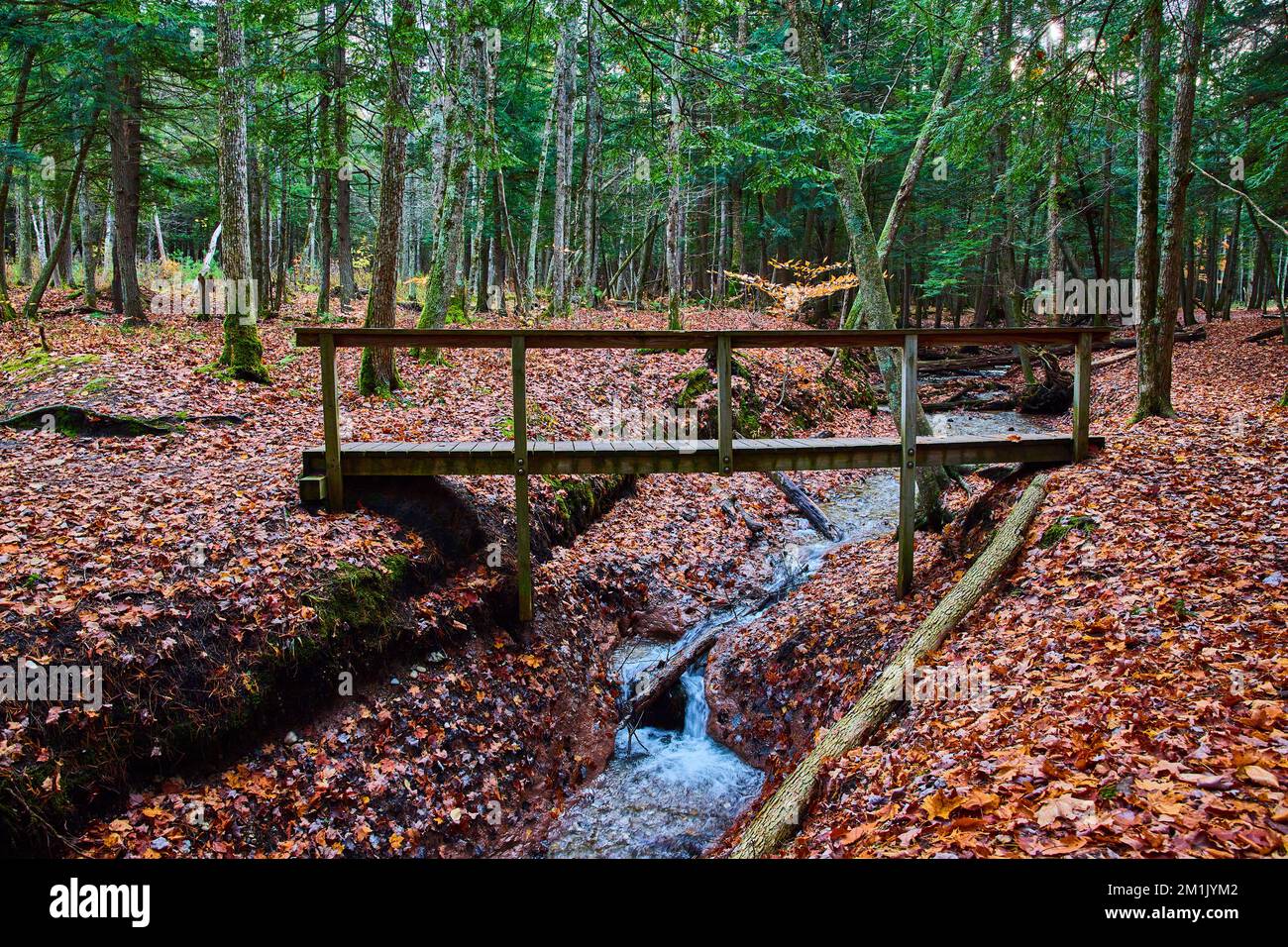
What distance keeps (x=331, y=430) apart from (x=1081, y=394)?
25.9ft

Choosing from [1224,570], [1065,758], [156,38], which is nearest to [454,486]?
[1065,758]

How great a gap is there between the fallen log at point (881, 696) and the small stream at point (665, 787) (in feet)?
2.40

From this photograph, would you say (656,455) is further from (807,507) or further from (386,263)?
(386,263)

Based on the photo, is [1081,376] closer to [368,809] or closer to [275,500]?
[368,809]

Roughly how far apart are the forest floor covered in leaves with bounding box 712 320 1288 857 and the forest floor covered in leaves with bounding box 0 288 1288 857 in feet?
0.07

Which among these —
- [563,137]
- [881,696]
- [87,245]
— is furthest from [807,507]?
[87,245]


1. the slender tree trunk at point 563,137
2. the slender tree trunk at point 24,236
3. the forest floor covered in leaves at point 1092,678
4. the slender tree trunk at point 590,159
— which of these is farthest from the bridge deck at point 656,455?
the slender tree trunk at point 24,236

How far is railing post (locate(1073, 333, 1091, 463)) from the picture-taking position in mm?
7309

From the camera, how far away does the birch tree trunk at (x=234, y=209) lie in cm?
1020

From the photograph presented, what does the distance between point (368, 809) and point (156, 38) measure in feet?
53.9

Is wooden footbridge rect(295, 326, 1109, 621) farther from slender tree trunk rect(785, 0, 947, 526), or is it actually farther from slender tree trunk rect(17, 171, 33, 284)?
slender tree trunk rect(17, 171, 33, 284)

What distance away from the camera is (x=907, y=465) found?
287 inches

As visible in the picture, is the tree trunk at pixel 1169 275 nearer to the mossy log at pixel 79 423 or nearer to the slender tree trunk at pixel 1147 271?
the slender tree trunk at pixel 1147 271

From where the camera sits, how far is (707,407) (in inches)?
518
